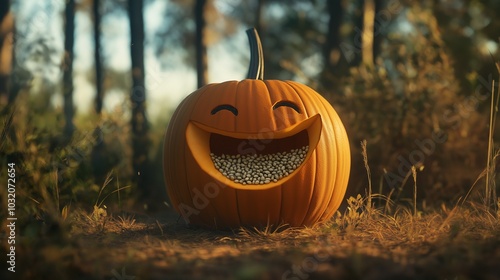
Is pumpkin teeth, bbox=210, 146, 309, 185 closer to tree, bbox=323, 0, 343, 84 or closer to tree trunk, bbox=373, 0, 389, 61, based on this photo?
tree trunk, bbox=373, 0, 389, 61

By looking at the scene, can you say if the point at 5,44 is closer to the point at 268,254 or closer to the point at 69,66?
the point at 69,66

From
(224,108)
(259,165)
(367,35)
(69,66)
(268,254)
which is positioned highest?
(367,35)

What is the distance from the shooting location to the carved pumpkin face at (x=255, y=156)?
4.03m

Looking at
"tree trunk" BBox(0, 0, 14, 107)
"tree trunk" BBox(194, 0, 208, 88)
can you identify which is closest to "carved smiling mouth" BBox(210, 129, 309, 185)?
"tree trunk" BBox(0, 0, 14, 107)

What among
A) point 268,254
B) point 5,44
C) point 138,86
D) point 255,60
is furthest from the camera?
point 138,86

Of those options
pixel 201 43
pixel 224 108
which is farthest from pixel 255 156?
pixel 201 43

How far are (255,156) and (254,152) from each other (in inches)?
1.5

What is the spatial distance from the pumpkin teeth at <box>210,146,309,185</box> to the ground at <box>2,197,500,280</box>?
1.21 feet

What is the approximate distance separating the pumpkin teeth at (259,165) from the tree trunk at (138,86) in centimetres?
301

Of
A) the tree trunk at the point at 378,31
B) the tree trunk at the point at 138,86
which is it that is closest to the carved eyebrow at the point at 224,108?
the tree trunk at the point at 138,86

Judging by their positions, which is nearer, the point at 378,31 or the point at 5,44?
the point at 5,44

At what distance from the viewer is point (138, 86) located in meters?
7.05

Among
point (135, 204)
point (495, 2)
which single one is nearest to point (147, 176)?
point (135, 204)

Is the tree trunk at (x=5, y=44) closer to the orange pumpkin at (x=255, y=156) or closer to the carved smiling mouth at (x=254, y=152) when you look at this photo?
the orange pumpkin at (x=255, y=156)
